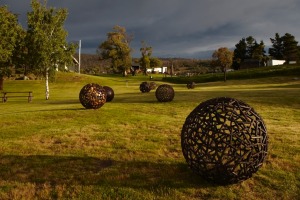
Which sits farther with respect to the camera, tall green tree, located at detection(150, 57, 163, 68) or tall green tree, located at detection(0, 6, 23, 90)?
tall green tree, located at detection(150, 57, 163, 68)

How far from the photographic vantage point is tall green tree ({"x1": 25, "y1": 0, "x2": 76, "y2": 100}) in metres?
32.5

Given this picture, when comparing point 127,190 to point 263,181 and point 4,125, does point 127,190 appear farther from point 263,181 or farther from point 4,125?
point 4,125

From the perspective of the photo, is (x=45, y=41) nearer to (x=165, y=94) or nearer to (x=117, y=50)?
(x=165, y=94)

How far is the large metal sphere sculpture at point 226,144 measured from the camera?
6.89m

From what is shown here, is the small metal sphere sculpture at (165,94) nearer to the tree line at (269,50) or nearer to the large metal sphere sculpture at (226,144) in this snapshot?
the large metal sphere sculpture at (226,144)

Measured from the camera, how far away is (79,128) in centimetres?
1455

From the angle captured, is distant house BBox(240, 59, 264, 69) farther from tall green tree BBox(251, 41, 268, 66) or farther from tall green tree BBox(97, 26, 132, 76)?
tall green tree BBox(97, 26, 132, 76)

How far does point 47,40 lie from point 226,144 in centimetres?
2991

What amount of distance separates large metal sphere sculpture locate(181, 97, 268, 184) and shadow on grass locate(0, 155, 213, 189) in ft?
2.28

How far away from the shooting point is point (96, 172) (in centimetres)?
864

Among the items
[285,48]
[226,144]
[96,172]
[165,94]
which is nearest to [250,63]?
[285,48]

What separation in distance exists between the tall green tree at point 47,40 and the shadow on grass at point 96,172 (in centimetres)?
2437

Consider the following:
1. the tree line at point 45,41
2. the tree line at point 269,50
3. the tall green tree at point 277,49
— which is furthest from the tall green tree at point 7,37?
the tall green tree at point 277,49

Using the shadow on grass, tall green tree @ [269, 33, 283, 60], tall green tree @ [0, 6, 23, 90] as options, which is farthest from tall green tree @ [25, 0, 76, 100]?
tall green tree @ [269, 33, 283, 60]
